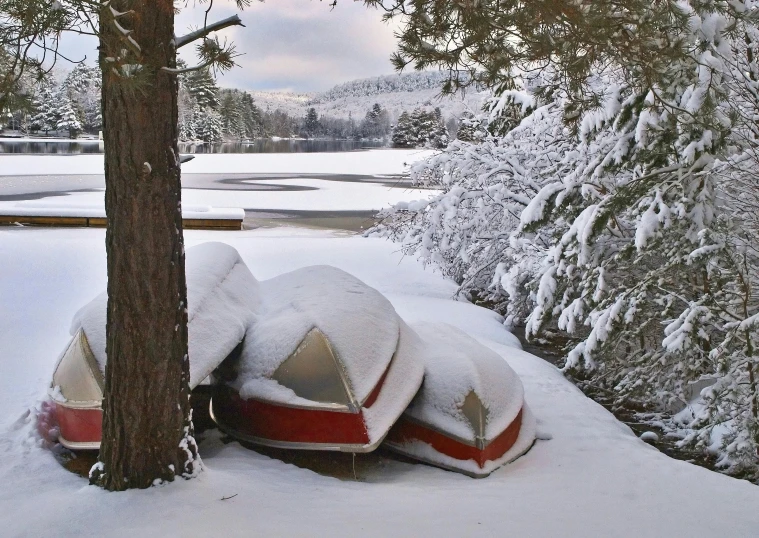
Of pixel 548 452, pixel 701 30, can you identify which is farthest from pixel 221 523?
pixel 701 30

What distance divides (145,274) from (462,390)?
258 cm

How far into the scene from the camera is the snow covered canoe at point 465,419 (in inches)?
193

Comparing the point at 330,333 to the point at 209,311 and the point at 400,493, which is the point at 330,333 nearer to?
the point at 209,311

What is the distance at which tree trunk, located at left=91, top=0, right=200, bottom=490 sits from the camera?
3314 millimetres

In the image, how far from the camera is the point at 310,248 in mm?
14164

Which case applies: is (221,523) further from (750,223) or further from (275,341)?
(750,223)

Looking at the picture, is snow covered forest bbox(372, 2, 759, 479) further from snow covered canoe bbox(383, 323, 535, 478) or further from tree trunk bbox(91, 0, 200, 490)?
tree trunk bbox(91, 0, 200, 490)

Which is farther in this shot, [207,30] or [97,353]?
[97,353]

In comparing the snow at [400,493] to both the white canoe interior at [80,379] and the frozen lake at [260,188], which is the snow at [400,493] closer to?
the white canoe interior at [80,379]

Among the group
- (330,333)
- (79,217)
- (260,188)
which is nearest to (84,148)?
(260,188)

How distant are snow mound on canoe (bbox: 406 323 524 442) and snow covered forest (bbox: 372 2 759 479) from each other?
149cm

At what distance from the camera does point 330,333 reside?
16.1 feet

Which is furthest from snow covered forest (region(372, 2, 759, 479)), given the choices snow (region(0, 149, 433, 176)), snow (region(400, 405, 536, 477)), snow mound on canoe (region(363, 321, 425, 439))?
snow (region(0, 149, 433, 176))

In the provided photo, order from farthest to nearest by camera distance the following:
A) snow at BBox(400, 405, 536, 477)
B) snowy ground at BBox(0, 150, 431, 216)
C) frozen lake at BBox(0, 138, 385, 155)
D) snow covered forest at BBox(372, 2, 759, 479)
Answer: frozen lake at BBox(0, 138, 385, 155) < snowy ground at BBox(0, 150, 431, 216) < snow covered forest at BBox(372, 2, 759, 479) < snow at BBox(400, 405, 536, 477)
